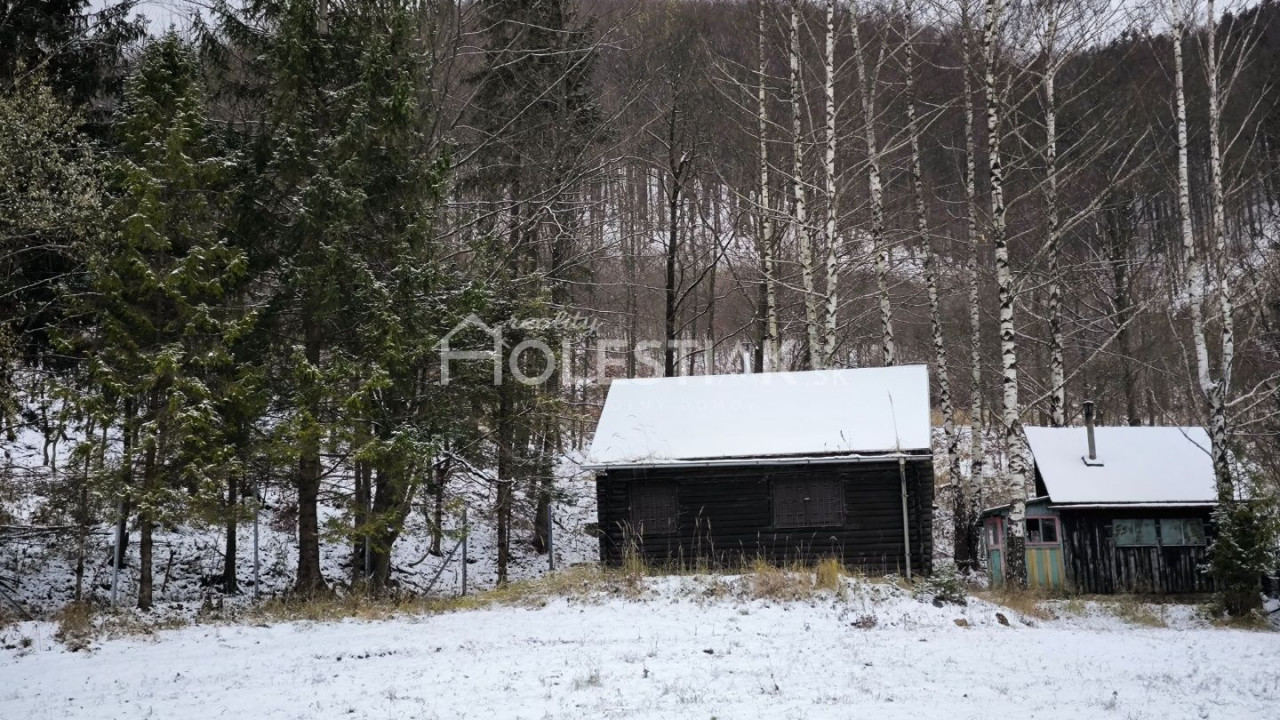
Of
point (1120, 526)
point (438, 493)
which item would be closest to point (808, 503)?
point (438, 493)

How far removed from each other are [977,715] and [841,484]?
443 inches

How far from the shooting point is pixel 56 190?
15062mm

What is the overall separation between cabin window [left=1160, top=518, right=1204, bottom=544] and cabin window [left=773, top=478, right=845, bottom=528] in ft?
26.5

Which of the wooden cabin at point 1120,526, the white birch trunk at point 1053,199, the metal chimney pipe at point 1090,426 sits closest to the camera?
the white birch trunk at point 1053,199

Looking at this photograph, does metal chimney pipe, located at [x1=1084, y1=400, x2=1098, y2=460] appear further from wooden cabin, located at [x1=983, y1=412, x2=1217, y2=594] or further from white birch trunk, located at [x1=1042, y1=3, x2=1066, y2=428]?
white birch trunk, located at [x1=1042, y1=3, x2=1066, y2=428]

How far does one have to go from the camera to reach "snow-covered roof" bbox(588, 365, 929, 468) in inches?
761

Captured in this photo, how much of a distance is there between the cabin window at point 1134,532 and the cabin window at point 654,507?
409 inches

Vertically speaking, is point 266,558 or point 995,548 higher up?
point 266,558

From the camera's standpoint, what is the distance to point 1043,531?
22.0 metres

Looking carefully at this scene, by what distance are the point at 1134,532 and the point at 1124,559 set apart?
2.18 ft

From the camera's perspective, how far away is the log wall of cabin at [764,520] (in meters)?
19.4

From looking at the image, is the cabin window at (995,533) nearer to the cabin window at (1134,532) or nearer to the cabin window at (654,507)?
the cabin window at (1134,532)

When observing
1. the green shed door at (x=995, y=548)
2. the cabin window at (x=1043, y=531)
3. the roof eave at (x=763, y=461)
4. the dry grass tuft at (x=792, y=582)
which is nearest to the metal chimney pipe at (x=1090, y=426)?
the cabin window at (x=1043, y=531)

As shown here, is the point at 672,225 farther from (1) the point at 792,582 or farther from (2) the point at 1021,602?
(2) the point at 1021,602
